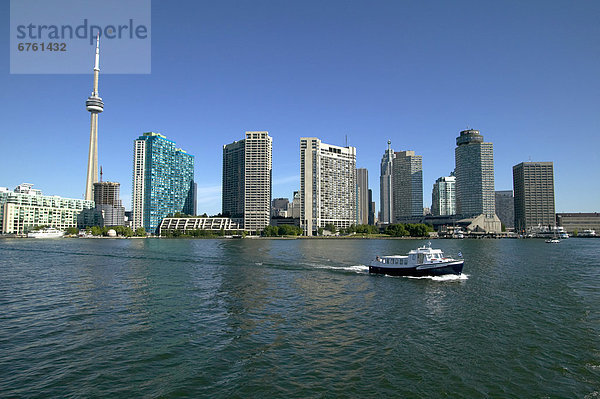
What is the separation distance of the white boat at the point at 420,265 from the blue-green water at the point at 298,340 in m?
9.12

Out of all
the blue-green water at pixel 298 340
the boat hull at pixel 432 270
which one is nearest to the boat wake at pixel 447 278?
the boat hull at pixel 432 270

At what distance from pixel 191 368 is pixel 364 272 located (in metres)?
56.5

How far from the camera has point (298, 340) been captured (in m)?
31.4

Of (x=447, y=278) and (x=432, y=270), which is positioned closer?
(x=447, y=278)

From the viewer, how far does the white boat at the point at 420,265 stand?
68.5 m

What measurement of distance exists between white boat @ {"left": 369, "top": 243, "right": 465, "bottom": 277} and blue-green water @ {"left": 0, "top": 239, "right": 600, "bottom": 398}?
9.12 metres

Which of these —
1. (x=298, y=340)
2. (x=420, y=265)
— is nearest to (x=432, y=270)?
(x=420, y=265)

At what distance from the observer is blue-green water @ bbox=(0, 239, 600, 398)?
74.3 feet

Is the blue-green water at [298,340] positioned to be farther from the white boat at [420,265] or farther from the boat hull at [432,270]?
the white boat at [420,265]

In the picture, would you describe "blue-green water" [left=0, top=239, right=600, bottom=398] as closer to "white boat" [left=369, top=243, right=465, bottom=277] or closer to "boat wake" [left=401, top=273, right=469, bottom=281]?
"boat wake" [left=401, top=273, right=469, bottom=281]

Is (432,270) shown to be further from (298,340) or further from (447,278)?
(298,340)

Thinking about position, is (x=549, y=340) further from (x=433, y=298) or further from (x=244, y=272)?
(x=244, y=272)

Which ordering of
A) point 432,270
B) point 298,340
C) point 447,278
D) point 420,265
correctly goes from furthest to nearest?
point 420,265 < point 432,270 < point 447,278 < point 298,340

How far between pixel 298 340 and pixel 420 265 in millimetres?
44657
